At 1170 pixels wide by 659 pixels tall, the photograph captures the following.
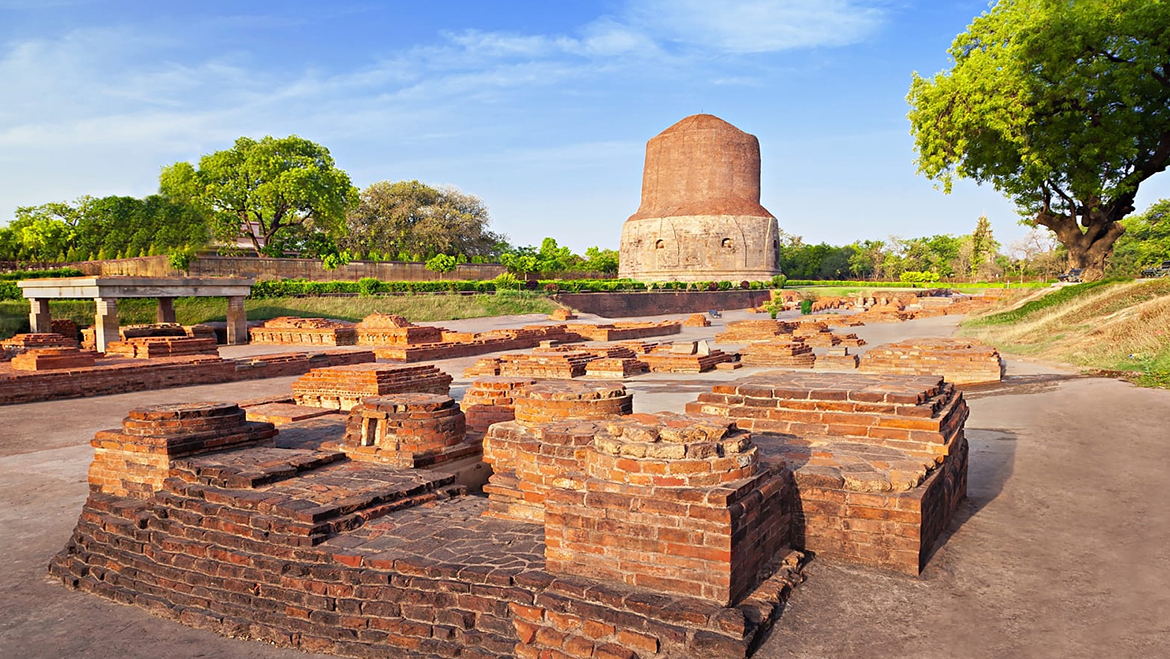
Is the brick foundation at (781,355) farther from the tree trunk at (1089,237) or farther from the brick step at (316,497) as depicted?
the tree trunk at (1089,237)

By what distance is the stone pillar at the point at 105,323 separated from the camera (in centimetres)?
1462

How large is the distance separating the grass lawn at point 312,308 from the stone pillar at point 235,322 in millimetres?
3231

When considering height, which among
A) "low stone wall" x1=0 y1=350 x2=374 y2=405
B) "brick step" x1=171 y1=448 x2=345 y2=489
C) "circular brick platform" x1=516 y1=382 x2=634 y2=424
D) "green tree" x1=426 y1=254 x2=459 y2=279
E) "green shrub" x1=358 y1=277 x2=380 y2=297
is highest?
"green tree" x1=426 y1=254 x2=459 y2=279

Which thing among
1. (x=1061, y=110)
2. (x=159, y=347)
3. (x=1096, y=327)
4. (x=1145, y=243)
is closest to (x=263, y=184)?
(x=159, y=347)

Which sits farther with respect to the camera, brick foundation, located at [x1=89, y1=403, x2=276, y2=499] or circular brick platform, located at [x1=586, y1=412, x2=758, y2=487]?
brick foundation, located at [x1=89, y1=403, x2=276, y2=499]

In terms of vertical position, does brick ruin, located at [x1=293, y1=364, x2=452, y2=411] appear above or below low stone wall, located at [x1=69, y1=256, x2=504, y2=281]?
below

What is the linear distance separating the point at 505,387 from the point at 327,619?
9.61 ft

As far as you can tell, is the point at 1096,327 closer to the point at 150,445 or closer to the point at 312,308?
the point at 150,445

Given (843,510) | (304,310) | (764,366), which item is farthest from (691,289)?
(843,510)

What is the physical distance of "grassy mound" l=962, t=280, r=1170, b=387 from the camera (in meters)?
9.75

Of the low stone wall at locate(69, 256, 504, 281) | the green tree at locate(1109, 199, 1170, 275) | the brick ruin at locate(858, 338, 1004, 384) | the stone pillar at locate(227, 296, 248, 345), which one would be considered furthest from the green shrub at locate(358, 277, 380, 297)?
the green tree at locate(1109, 199, 1170, 275)

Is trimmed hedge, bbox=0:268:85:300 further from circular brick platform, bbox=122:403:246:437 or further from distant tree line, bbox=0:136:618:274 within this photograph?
circular brick platform, bbox=122:403:246:437

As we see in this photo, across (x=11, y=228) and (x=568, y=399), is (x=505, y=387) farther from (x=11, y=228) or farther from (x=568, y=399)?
(x=11, y=228)

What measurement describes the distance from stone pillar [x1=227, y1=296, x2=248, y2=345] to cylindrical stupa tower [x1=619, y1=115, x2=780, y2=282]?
30499 millimetres
